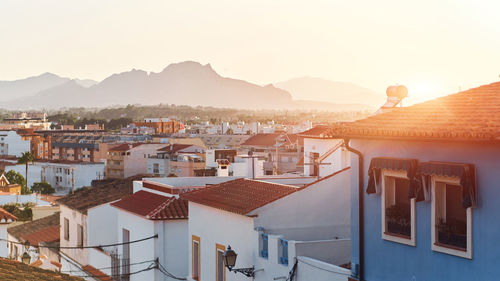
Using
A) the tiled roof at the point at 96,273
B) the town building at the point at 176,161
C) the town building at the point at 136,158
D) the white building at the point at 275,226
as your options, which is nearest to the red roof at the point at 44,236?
the tiled roof at the point at 96,273

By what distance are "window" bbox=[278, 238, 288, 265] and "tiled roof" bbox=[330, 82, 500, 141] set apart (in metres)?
2.99

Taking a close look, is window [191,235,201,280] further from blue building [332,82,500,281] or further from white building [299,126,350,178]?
blue building [332,82,500,281]

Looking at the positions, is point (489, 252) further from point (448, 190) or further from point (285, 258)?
point (285, 258)

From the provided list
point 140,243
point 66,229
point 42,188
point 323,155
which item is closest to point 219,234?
point 140,243

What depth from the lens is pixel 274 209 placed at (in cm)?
1459

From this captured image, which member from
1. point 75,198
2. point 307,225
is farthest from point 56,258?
point 307,225

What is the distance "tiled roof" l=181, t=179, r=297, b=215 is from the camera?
14945mm

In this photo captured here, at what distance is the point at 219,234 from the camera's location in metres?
16.0

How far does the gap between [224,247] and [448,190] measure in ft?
23.3

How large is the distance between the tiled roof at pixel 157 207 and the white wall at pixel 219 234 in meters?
1.35

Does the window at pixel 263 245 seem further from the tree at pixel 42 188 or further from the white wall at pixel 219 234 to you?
the tree at pixel 42 188

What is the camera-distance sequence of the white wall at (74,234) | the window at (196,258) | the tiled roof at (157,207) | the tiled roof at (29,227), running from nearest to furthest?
the window at (196,258) < the tiled roof at (157,207) < the white wall at (74,234) < the tiled roof at (29,227)

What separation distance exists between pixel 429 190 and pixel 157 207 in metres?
11.1

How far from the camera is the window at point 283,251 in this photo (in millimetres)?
13422
